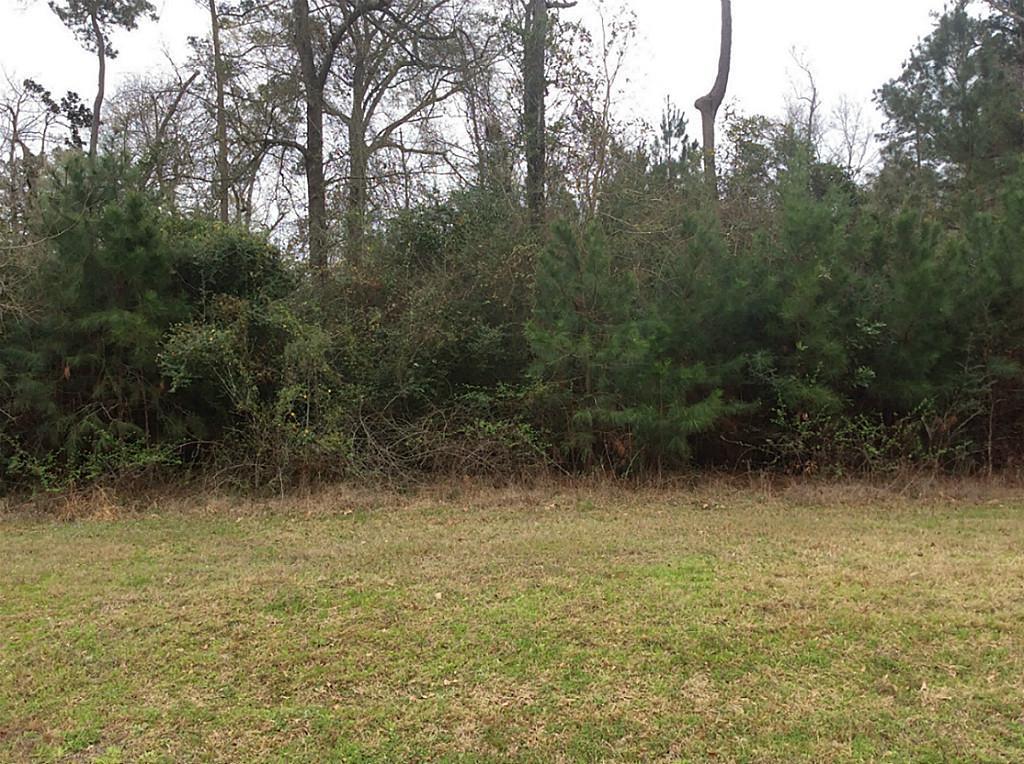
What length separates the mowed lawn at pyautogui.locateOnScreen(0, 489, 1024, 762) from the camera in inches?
120

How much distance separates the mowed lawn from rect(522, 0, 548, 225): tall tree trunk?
733 cm

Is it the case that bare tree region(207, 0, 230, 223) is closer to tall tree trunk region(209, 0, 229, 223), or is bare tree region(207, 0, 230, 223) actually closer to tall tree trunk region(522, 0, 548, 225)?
tall tree trunk region(209, 0, 229, 223)

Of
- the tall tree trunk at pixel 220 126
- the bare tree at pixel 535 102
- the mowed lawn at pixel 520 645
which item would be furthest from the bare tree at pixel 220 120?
the mowed lawn at pixel 520 645

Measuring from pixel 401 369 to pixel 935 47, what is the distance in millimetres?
16593

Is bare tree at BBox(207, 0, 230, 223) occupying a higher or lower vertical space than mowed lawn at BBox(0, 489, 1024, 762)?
higher

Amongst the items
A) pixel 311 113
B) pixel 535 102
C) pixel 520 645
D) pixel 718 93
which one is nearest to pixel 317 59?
pixel 311 113

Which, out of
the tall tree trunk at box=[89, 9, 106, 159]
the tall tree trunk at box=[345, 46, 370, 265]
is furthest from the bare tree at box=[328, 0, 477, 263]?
the tall tree trunk at box=[89, 9, 106, 159]

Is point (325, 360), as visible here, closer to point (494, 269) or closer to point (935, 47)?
point (494, 269)

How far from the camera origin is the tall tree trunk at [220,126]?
14361mm

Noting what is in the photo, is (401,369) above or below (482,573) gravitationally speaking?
above

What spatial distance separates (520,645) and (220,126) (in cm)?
1410

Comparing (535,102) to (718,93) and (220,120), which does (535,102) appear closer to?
(718,93)

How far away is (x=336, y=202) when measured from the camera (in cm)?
1412

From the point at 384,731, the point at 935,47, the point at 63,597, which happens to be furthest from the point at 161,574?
the point at 935,47
